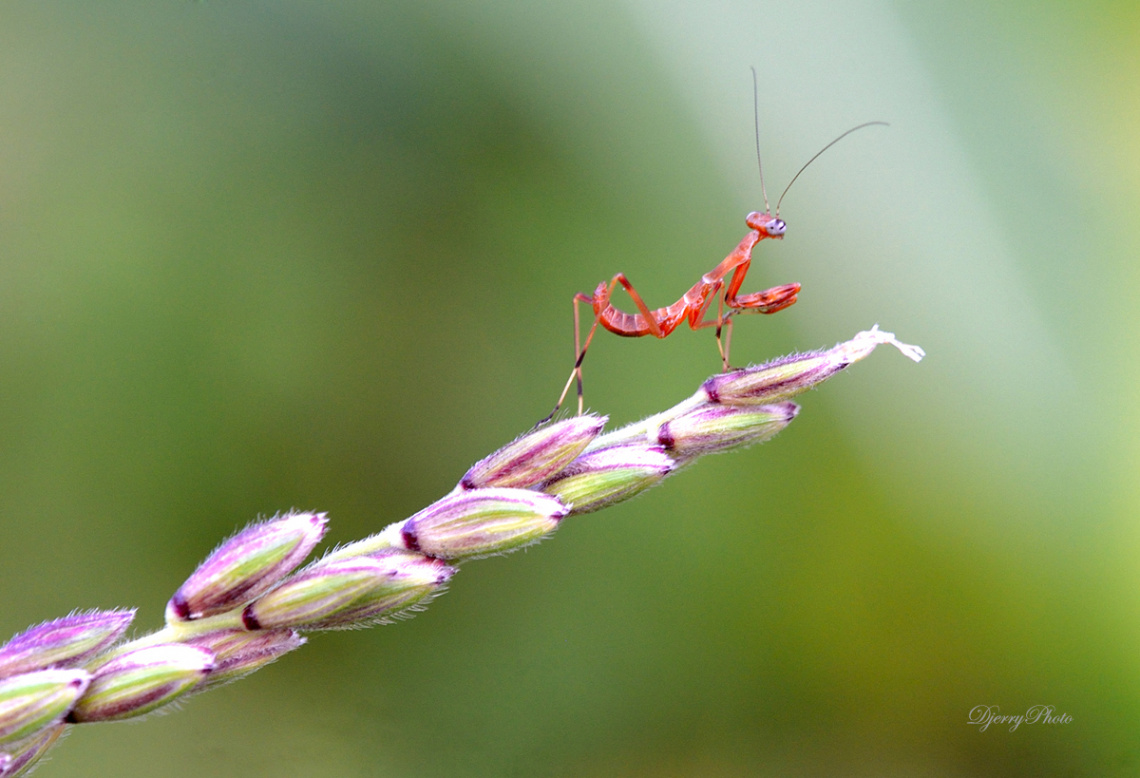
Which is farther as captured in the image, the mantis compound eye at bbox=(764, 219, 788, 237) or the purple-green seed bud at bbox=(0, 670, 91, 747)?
the mantis compound eye at bbox=(764, 219, 788, 237)

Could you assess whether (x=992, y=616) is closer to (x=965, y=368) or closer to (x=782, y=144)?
(x=965, y=368)

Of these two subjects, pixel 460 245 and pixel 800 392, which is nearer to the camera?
pixel 800 392

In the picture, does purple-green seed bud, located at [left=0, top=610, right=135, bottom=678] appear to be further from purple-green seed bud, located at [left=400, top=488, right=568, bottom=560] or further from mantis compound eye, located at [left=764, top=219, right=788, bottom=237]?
mantis compound eye, located at [left=764, top=219, right=788, bottom=237]

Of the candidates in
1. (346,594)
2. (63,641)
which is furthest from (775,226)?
(63,641)

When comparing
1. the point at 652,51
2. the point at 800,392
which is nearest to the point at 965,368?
the point at 800,392

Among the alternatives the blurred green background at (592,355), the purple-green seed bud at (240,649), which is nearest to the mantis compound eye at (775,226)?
the blurred green background at (592,355)
